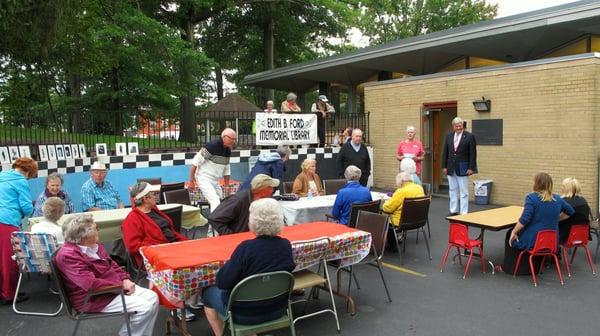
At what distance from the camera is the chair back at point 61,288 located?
336cm

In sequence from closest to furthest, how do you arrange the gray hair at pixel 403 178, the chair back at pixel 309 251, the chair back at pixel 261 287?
the chair back at pixel 261 287 → the chair back at pixel 309 251 → the gray hair at pixel 403 178

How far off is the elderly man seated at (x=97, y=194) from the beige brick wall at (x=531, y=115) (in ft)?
26.3

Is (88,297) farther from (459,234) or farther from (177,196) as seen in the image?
(459,234)

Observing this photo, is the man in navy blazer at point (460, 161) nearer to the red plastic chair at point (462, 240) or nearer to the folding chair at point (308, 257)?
the red plastic chair at point (462, 240)

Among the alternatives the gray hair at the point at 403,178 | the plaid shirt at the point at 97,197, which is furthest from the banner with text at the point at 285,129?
the gray hair at the point at 403,178

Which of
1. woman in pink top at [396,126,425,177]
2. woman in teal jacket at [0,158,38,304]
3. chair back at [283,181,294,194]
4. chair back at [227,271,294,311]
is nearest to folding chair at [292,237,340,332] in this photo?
chair back at [227,271,294,311]

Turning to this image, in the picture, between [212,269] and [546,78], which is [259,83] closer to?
[546,78]

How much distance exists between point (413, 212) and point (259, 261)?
3.54 metres

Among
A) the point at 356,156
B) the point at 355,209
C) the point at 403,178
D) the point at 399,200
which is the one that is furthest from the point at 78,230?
the point at 356,156

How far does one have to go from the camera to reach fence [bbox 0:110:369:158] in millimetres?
7523

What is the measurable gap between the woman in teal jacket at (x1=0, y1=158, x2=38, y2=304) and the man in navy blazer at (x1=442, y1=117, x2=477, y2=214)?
6.86 meters

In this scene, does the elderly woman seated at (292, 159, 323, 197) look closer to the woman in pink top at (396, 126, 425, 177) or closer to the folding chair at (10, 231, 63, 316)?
the woman in pink top at (396, 126, 425, 177)

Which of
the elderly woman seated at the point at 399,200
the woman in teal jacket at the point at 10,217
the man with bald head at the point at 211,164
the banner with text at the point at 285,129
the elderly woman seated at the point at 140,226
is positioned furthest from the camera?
the banner with text at the point at 285,129

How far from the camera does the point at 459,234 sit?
5555 millimetres
